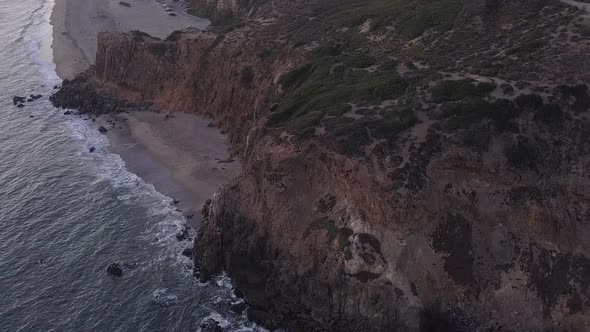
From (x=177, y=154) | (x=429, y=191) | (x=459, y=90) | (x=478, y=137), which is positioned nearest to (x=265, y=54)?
(x=177, y=154)

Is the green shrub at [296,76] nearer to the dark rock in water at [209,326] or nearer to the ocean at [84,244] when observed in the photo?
the ocean at [84,244]

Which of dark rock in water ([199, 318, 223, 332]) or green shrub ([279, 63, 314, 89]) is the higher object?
green shrub ([279, 63, 314, 89])

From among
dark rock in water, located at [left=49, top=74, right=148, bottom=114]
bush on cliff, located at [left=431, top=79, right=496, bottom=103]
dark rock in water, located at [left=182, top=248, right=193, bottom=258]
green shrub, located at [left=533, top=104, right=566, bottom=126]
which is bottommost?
dark rock in water, located at [left=182, top=248, right=193, bottom=258]

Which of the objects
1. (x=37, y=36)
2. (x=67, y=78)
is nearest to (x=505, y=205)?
(x=67, y=78)

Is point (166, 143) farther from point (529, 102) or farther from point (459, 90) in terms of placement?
point (529, 102)

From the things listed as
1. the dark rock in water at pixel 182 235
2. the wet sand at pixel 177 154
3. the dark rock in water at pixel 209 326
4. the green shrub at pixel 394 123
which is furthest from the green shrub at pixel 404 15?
the dark rock in water at pixel 209 326

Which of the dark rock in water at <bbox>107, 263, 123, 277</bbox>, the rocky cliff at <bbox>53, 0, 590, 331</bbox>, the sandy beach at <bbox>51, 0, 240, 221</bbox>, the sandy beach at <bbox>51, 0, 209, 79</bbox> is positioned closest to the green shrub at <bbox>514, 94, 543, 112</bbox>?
the rocky cliff at <bbox>53, 0, 590, 331</bbox>

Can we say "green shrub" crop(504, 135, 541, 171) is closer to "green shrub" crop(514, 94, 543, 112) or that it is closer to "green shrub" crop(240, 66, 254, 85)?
"green shrub" crop(514, 94, 543, 112)
